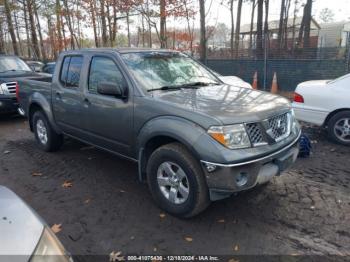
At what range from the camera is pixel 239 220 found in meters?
3.53

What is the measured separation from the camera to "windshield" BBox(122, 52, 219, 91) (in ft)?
13.3

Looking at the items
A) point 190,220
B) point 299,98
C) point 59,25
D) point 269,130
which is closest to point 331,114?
point 299,98

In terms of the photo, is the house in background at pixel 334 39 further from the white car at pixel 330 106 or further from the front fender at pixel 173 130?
the front fender at pixel 173 130

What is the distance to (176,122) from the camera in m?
3.37

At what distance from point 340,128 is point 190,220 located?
3923 mm

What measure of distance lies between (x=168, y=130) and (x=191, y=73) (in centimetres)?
148

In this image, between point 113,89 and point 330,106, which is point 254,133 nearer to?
point 113,89

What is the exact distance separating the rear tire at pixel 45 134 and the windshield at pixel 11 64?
452 centimetres

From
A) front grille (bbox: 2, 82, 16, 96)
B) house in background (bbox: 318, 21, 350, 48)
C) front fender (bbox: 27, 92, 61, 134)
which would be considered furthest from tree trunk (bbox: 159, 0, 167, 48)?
front fender (bbox: 27, 92, 61, 134)

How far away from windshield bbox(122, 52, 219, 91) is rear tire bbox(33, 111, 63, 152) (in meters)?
2.43

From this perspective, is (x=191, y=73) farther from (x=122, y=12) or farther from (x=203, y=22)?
→ (x=122, y=12)

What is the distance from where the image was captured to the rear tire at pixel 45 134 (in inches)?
228

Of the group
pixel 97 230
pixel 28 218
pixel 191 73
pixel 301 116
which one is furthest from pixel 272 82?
pixel 28 218

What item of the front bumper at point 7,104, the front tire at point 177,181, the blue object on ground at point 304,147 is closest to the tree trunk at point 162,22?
the front bumper at point 7,104
